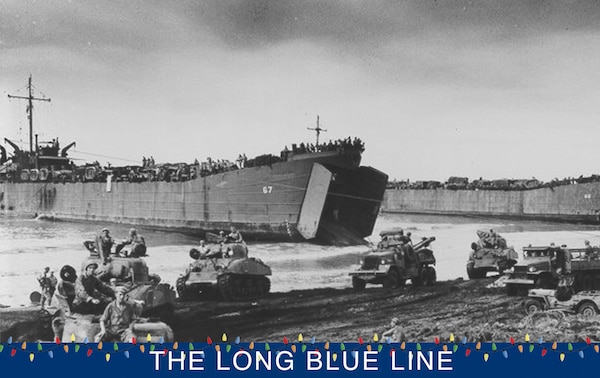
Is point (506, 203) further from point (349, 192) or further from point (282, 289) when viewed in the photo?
point (282, 289)

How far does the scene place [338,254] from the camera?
1212 cm

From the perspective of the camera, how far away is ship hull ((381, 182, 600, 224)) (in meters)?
12.2

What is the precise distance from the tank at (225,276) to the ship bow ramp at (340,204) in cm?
252

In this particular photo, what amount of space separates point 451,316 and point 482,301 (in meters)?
1.48

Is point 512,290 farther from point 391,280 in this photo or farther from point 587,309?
point 587,309

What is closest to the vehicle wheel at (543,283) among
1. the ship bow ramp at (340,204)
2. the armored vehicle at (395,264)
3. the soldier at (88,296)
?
the armored vehicle at (395,264)

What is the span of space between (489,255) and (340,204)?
3.34 meters

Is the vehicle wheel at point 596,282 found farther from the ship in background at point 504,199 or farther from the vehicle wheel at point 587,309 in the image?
the vehicle wheel at point 587,309

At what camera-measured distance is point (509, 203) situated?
15.3 m

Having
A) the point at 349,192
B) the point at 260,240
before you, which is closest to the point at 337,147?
the point at 349,192

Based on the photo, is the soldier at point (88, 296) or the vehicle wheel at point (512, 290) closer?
the soldier at point (88, 296)

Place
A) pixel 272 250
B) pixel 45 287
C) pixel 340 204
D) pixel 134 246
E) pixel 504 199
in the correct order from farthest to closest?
pixel 504 199 < pixel 340 204 < pixel 272 250 < pixel 134 246 < pixel 45 287

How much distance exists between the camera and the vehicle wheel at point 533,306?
759 centimetres

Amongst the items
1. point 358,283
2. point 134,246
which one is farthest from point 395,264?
point 134,246
